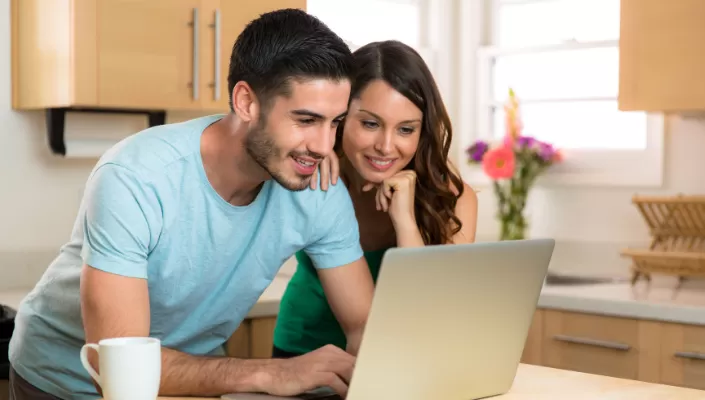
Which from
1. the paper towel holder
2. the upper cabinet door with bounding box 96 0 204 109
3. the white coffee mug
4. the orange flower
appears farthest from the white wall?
the white coffee mug

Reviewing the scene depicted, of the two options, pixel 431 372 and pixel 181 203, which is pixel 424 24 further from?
pixel 431 372

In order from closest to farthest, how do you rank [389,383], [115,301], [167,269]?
[389,383], [115,301], [167,269]

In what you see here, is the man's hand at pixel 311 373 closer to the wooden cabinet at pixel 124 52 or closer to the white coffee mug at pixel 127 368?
the white coffee mug at pixel 127 368

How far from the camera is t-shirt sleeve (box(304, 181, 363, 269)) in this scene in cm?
186

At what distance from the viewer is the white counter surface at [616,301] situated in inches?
112

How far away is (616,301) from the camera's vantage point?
2969 millimetres

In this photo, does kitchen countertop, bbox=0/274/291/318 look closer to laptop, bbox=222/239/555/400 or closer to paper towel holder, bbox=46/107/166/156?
paper towel holder, bbox=46/107/166/156

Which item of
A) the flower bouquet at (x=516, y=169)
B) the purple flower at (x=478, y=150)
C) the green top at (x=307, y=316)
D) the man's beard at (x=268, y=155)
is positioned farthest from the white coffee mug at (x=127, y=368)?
the purple flower at (x=478, y=150)

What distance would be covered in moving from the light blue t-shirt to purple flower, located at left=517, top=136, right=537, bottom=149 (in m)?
2.07

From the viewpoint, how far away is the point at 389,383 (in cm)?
137

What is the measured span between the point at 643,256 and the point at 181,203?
2101 mm

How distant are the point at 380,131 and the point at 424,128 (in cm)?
13

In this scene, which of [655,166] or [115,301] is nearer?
[115,301]

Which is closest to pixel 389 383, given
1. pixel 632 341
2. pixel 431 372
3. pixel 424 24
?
pixel 431 372
